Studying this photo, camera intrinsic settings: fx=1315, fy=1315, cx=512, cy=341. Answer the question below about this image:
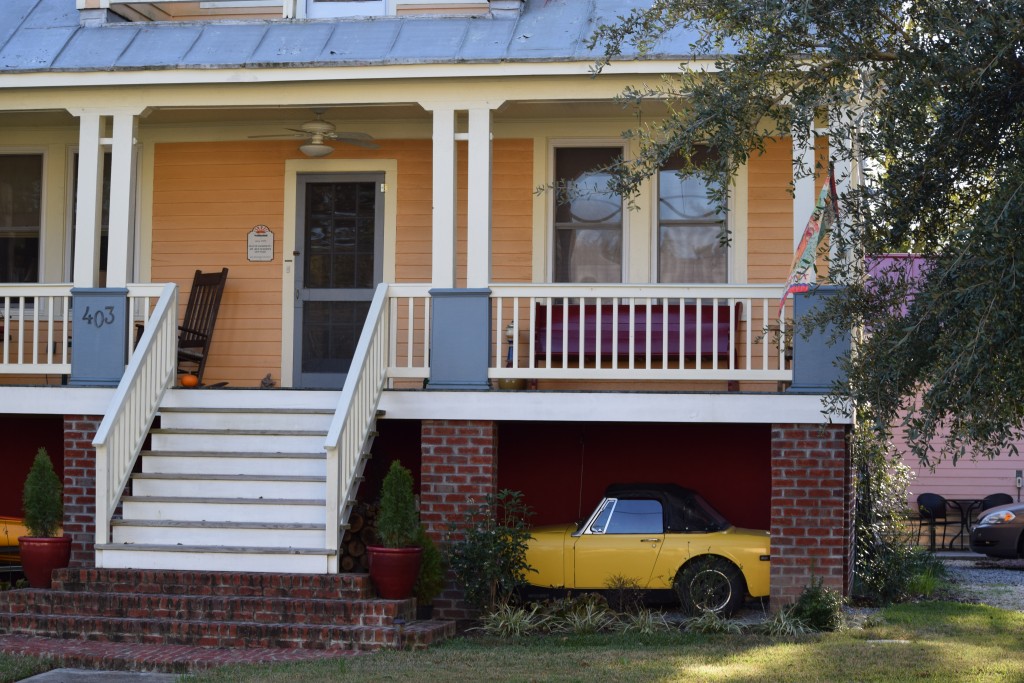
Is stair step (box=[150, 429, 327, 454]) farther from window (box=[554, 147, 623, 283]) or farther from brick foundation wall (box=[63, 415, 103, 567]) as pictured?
window (box=[554, 147, 623, 283])

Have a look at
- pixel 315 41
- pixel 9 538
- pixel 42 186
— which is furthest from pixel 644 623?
pixel 42 186

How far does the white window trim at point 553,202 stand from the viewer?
12.7 m

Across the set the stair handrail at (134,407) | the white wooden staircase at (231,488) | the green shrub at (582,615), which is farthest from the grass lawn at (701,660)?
the stair handrail at (134,407)

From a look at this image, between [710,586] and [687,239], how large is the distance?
3609 mm

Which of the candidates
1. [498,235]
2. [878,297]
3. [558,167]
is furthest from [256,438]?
[878,297]

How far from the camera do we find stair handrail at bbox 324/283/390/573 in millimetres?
9797

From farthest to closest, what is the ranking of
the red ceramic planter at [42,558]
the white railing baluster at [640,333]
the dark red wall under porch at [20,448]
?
the dark red wall under porch at [20,448] → the white railing baluster at [640,333] → the red ceramic planter at [42,558]

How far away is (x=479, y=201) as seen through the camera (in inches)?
435

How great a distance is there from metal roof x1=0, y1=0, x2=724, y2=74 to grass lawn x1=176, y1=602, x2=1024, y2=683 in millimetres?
4640

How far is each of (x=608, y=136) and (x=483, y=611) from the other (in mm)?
4850

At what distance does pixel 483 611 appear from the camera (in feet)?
34.1

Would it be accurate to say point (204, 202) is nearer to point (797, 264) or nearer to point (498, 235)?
point (498, 235)

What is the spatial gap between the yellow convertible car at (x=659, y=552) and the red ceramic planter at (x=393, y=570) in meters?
1.47

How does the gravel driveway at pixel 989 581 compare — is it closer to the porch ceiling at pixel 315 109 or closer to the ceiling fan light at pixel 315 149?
the porch ceiling at pixel 315 109
